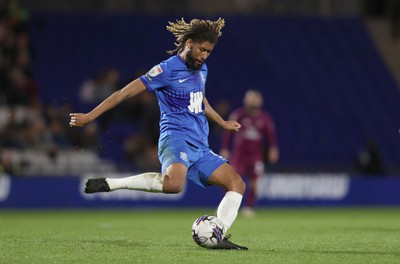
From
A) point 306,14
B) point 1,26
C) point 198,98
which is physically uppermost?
point 306,14

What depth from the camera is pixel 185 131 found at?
9.78 meters

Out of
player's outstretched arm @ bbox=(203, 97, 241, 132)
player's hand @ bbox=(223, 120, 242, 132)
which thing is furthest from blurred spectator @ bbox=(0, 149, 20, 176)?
player's hand @ bbox=(223, 120, 242, 132)

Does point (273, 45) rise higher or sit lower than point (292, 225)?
higher

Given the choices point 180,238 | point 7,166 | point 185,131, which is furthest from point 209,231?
point 7,166

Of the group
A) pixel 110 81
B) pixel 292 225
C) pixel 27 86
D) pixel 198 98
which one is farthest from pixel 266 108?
pixel 198 98

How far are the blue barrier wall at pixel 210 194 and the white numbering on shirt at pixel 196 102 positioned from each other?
9991mm

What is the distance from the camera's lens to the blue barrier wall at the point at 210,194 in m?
19.5

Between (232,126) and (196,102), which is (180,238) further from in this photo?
(196,102)

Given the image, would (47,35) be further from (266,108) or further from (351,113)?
(351,113)

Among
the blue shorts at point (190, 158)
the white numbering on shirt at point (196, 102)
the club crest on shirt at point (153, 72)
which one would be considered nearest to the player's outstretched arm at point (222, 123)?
the white numbering on shirt at point (196, 102)

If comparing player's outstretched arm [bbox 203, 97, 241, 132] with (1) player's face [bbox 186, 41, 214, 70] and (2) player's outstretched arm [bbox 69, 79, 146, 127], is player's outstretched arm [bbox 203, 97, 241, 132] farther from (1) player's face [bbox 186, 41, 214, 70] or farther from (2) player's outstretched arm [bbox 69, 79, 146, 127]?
(2) player's outstretched arm [bbox 69, 79, 146, 127]

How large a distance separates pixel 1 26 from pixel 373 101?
10839mm

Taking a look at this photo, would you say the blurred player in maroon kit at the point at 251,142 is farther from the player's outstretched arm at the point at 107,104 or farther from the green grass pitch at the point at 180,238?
the player's outstretched arm at the point at 107,104

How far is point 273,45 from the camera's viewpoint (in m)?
26.7
